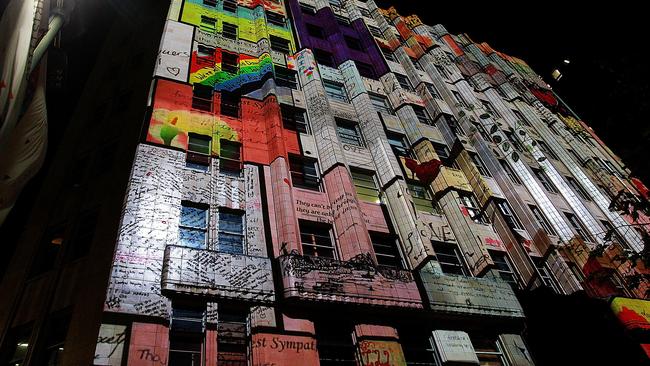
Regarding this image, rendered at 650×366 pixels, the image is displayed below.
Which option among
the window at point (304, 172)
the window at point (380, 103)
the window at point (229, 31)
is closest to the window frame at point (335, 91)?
the window at point (380, 103)

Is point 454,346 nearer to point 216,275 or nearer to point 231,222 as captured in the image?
point 216,275

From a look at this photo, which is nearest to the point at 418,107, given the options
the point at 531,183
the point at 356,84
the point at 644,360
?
the point at 356,84

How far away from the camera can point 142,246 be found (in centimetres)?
1038

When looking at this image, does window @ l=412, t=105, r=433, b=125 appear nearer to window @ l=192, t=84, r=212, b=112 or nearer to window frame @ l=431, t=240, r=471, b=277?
window frame @ l=431, t=240, r=471, b=277

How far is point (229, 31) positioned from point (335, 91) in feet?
22.9

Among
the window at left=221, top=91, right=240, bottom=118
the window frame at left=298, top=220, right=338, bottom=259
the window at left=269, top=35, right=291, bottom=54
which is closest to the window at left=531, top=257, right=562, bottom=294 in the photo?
the window frame at left=298, top=220, right=338, bottom=259

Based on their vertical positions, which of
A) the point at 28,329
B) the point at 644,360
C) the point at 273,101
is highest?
the point at 273,101

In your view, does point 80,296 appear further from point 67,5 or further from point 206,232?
point 67,5

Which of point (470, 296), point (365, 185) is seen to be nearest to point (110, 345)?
point (470, 296)

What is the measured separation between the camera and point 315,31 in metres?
26.5

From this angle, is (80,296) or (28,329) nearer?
(80,296)

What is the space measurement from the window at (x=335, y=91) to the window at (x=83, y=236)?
13028 millimetres

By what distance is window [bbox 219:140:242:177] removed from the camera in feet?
47.1

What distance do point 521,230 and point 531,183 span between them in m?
5.11
